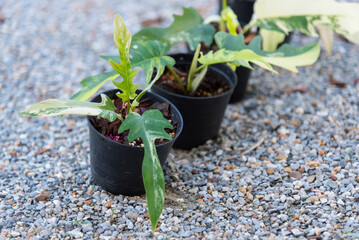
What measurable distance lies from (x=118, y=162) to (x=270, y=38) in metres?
1.06

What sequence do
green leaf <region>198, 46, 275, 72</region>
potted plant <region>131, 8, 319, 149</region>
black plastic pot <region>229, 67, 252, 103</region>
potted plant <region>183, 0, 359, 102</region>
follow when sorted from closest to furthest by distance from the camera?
green leaf <region>198, 46, 275, 72</region> < potted plant <region>131, 8, 319, 149</region> < potted plant <region>183, 0, 359, 102</region> < black plastic pot <region>229, 67, 252, 103</region>

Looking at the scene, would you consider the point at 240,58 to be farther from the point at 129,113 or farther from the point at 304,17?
the point at 304,17

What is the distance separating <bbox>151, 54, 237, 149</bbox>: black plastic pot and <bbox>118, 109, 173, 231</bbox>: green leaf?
0.31 meters

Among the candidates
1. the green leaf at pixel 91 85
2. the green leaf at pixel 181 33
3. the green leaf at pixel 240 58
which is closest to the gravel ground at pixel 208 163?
the green leaf at pixel 181 33

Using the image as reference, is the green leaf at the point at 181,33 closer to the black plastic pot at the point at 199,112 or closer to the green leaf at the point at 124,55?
the black plastic pot at the point at 199,112

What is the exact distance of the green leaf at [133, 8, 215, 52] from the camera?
1729 mm

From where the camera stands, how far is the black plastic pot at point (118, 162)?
1266mm

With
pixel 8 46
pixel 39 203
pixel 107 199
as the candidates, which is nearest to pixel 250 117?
pixel 107 199

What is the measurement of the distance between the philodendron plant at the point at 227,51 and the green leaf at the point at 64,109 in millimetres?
367

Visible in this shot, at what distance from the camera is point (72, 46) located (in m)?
2.33

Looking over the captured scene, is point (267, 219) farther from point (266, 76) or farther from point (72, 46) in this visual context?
point (72, 46)

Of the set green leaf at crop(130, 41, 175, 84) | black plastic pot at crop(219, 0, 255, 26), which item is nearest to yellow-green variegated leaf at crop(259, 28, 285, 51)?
black plastic pot at crop(219, 0, 255, 26)

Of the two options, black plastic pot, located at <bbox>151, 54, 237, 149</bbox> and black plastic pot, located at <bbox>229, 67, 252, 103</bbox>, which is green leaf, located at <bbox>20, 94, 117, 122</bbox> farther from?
black plastic pot, located at <bbox>229, 67, 252, 103</bbox>

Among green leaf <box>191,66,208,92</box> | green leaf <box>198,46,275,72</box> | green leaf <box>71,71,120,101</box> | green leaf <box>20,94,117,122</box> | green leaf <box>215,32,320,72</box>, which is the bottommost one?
green leaf <box>191,66,208,92</box>
